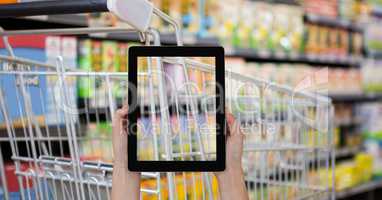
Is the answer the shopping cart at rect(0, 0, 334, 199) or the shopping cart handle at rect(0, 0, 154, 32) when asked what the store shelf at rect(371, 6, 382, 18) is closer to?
the shopping cart at rect(0, 0, 334, 199)

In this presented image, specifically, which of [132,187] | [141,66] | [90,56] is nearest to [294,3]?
[90,56]

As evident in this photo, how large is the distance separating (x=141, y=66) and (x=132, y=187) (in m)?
0.37

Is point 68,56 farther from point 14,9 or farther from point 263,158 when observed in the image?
point 14,9

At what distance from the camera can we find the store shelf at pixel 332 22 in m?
4.36

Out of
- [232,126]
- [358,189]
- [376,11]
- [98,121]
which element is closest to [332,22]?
[376,11]

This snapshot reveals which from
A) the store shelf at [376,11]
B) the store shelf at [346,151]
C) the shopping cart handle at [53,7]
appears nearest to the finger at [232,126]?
the shopping cart handle at [53,7]

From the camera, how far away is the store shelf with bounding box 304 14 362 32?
436 centimetres

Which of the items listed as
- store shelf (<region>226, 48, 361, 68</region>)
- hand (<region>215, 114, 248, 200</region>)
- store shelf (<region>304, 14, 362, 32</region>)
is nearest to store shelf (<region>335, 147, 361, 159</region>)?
store shelf (<region>226, 48, 361, 68</region>)

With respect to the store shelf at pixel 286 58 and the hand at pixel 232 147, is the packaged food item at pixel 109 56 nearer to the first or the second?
the store shelf at pixel 286 58

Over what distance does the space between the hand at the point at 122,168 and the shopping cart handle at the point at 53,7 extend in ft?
0.66

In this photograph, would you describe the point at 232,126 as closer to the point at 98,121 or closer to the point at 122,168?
the point at 122,168

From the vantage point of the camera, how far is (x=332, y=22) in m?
4.67

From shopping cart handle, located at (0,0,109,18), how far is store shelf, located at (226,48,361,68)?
205 centimetres

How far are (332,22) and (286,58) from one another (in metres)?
0.91
